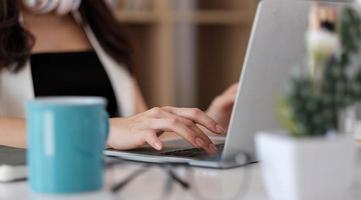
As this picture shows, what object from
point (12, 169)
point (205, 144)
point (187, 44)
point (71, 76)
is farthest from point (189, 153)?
point (187, 44)

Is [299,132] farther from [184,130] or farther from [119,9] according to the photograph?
[119,9]

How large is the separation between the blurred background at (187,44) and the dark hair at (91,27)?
0.76 metres

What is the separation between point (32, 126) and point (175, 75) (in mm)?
2389

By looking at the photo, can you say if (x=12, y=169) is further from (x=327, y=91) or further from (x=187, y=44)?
(x=187, y=44)

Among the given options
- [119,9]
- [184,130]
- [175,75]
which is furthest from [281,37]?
[175,75]

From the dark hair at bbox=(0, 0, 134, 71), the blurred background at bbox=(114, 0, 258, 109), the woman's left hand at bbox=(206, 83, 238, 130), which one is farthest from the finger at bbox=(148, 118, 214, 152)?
the blurred background at bbox=(114, 0, 258, 109)

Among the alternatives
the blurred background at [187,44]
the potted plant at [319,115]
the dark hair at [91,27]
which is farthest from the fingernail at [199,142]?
the blurred background at [187,44]

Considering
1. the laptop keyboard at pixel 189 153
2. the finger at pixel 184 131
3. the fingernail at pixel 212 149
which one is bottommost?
the laptop keyboard at pixel 189 153

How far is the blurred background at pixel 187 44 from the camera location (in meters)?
3.12

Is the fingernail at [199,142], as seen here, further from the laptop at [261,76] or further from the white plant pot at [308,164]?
the white plant pot at [308,164]

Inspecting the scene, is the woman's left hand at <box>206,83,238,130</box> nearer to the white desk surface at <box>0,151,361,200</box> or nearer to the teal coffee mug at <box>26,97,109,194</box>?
the white desk surface at <box>0,151,361,200</box>

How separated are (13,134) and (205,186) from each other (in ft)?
2.16

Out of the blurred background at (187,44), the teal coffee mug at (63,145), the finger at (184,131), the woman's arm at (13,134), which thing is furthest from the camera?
the blurred background at (187,44)

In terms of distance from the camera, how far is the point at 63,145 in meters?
0.87
